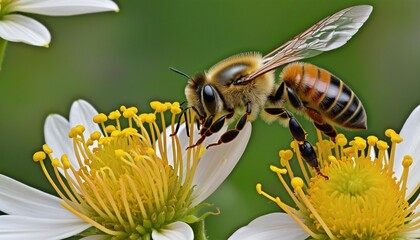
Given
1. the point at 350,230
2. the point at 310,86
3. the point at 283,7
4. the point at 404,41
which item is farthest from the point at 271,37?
the point at 350,230

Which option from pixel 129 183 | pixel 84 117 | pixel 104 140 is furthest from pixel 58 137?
pixel 129 183

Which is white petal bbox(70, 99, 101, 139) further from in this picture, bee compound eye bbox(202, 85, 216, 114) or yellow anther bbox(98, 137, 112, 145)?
bee compound eye bbox(202, 85, 216, 114)

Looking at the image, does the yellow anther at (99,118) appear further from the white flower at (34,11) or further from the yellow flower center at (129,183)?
the white flower at (34,11)

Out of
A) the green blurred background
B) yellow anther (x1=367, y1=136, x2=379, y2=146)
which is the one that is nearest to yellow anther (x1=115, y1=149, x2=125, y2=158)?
yellow anther (x1=367, y1=136, x2=379, y2=146)

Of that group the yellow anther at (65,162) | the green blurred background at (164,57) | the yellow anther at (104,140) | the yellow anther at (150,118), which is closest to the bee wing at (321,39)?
the yellow anther at (150,118)

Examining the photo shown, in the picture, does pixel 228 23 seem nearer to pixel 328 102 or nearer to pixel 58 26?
pixel 58 26

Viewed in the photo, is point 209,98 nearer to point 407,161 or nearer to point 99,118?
point 99,118
